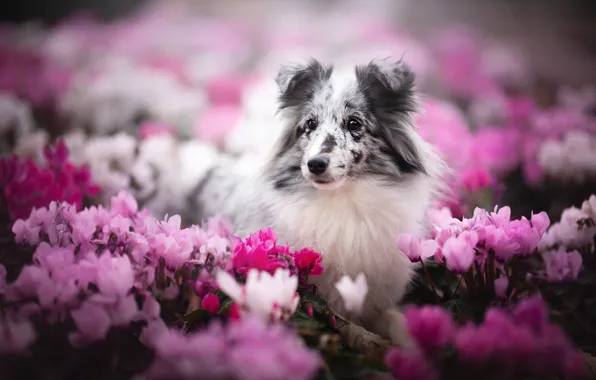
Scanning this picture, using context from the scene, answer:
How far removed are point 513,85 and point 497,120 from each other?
1295mm

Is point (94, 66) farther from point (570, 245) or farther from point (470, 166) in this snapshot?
point (570, 245)

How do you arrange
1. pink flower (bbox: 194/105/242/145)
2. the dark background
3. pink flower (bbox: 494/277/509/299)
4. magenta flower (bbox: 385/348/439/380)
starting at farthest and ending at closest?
the dark background, pink flower (bbox: 194/105/242/145), pink flower (bbox: 494/277/509/299), magenta flower (bbox: 385/348/439/380)

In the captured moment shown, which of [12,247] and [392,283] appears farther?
[392,283]

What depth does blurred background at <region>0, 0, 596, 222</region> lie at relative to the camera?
3.28 meters

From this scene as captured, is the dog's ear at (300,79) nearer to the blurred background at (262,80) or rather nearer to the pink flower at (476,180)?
the blurred background at (262,80)

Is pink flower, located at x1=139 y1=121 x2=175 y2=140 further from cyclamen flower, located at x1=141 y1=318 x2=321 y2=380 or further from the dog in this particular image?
cyclamen flower, located at x1=141 y1=318 x2=321 y2=380

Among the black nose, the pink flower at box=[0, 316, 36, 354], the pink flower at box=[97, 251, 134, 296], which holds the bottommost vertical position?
the pink flower at box=[0, 316, 36, 354]

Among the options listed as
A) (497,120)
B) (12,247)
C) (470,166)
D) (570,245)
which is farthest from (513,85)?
(12,247)

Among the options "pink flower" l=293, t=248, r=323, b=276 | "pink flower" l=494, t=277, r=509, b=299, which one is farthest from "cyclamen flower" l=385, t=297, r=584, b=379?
"pink flower" l=293, t=248, r=323, b=276

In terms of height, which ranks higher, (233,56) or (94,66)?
(233,56)

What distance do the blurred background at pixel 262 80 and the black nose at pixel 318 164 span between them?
0.88 meters

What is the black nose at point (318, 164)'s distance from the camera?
6.76 feet

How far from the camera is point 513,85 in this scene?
5668mm

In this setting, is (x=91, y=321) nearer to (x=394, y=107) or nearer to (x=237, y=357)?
(x=237, y=357)
